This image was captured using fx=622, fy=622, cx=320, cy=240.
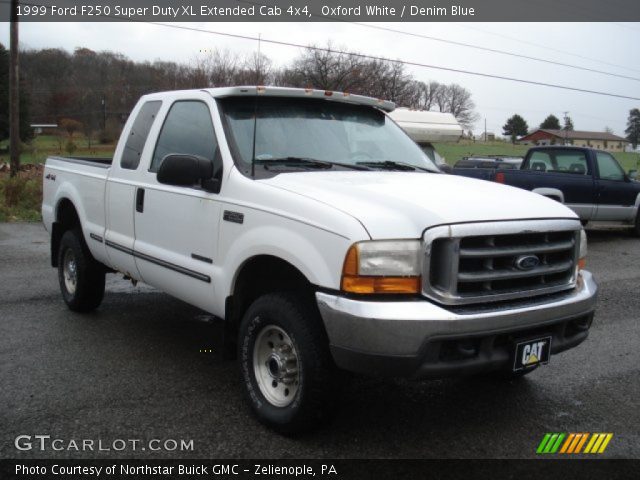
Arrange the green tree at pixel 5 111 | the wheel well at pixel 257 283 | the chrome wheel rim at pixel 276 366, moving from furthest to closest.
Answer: the green tree at pixel 5 111 < the wheel well at pixel 257 283 < the chrome wheel rim at pixel 276 366

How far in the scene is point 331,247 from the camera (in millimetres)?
3125

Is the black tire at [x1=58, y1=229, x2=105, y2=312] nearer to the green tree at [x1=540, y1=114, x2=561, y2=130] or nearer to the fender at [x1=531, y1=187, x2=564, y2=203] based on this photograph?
the fender at [x1=531, y1=187, x2=564, y2=203]

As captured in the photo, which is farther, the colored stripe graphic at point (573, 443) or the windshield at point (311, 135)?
the windshield at point (311, 135)

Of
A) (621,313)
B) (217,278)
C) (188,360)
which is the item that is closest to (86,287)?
(188,360)

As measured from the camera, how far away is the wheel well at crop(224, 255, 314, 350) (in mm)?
3598

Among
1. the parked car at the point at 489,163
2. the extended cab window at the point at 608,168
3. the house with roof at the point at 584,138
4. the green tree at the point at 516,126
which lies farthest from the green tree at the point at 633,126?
the extended cab window at the point at 608,168

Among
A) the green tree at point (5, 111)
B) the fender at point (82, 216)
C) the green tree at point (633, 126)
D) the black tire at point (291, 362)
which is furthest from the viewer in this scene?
the green tree at point (633, 126)

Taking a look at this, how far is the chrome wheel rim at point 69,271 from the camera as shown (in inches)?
241

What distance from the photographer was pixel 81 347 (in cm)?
511

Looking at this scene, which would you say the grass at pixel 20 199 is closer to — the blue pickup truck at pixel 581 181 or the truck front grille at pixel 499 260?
the blue pickup truck at pixel 581 181

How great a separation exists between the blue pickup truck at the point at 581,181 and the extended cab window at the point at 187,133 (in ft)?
26.8

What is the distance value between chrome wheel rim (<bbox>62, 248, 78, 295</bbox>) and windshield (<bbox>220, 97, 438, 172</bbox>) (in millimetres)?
2776

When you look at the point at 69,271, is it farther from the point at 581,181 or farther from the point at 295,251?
the point at 581,181
